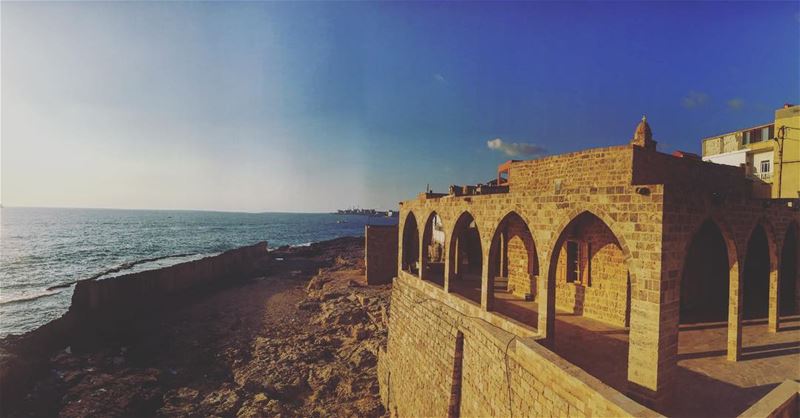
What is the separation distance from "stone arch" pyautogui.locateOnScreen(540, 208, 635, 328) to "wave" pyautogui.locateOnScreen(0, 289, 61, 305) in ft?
130

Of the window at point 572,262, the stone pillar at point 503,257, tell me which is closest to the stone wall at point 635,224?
the window at point 572,262

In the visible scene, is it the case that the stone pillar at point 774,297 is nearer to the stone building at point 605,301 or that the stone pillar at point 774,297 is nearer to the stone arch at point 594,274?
the stone building at point 605,301

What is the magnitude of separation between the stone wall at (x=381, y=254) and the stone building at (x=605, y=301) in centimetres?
1092

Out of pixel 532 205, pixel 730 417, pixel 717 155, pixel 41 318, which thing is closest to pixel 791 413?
pixel 730 417

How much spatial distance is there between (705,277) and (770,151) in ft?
46.0

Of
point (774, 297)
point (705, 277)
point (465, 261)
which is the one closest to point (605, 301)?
point (774, 297)

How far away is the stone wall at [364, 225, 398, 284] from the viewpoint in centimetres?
2553

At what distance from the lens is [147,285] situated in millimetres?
26281

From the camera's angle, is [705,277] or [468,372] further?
[705,277]

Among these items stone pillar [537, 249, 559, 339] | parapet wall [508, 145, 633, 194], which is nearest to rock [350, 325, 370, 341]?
parapet wall [508, 145, 633, 194]

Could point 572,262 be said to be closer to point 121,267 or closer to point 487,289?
point 487,289

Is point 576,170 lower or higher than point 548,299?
higher

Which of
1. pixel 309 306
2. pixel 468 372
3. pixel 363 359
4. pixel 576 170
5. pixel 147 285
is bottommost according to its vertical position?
pixel 363 359

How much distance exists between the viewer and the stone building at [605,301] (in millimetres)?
5828
